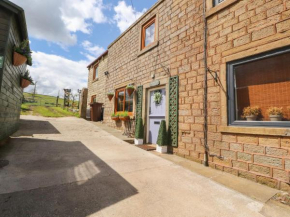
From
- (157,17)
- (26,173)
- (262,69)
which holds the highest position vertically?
(157,17)

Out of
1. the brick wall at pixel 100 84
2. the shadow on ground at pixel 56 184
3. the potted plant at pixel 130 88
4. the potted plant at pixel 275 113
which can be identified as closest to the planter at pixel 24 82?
the shadow on ground at pixel 56 184

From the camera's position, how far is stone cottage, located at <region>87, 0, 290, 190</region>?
2.89 metres

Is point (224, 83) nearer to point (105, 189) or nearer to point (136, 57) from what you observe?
point (105, 189)

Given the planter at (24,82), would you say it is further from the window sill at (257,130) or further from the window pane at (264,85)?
the window pane at (264,85)

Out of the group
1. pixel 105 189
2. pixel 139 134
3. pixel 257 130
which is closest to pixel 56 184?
pixel 105 189

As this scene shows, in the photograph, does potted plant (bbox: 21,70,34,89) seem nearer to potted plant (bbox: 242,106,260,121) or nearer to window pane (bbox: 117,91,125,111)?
window pane (bbox: 117,91,125,111)

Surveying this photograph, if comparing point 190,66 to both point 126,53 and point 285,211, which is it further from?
point 126,53

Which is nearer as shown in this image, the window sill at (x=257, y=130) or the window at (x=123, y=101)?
the window sill at (x=257, y=130)

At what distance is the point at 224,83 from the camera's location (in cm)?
362

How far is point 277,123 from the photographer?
2.82m

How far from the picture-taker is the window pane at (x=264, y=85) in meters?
2.87

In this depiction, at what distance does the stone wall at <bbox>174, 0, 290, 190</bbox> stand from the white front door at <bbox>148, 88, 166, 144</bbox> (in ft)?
3.27

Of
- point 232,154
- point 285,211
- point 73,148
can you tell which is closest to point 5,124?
point 73,148

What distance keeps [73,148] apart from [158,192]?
2860 millimetres
